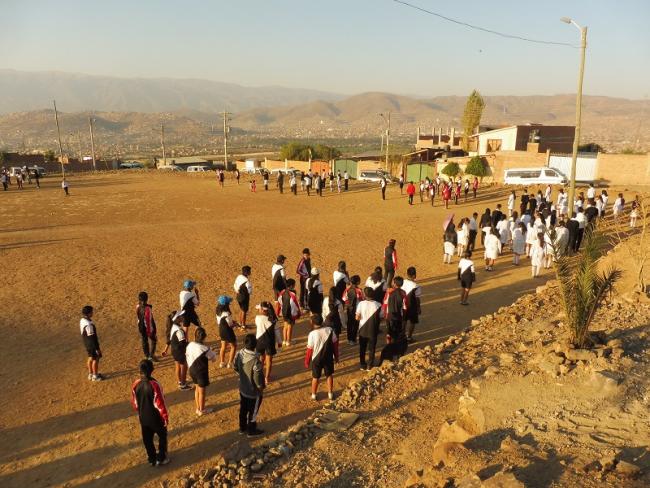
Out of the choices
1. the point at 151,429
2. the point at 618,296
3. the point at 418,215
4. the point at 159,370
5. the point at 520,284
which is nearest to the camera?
the point at 151,429

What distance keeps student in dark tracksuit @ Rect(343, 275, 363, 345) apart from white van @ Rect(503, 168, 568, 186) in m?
23.1

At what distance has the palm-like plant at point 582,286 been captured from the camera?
6355 mm

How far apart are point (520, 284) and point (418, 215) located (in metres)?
10.3

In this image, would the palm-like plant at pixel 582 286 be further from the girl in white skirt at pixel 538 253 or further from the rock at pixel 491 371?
the girl in white skirt at pixel 538 253

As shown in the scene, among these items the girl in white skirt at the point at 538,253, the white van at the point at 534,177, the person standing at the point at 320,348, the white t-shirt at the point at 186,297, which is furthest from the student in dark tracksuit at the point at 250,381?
the white van at the point at 534,177

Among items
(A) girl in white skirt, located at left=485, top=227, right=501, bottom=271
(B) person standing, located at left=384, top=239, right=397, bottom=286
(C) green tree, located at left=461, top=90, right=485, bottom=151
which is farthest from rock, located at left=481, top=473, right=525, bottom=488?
(C) green tree, located at left=461, top=90, right=485, bottom=151

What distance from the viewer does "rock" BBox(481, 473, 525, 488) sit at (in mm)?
3928

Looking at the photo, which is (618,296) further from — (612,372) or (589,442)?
(589,442)

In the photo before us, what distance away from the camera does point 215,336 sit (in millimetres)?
10062

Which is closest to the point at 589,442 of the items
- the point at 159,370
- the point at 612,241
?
the point at 159,370

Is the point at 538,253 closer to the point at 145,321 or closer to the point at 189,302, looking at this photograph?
the point at 189,302

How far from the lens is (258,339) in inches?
302

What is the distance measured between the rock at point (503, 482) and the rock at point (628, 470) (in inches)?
40.5

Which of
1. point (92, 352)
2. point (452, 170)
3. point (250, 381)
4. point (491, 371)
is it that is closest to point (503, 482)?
point (491, 371)
